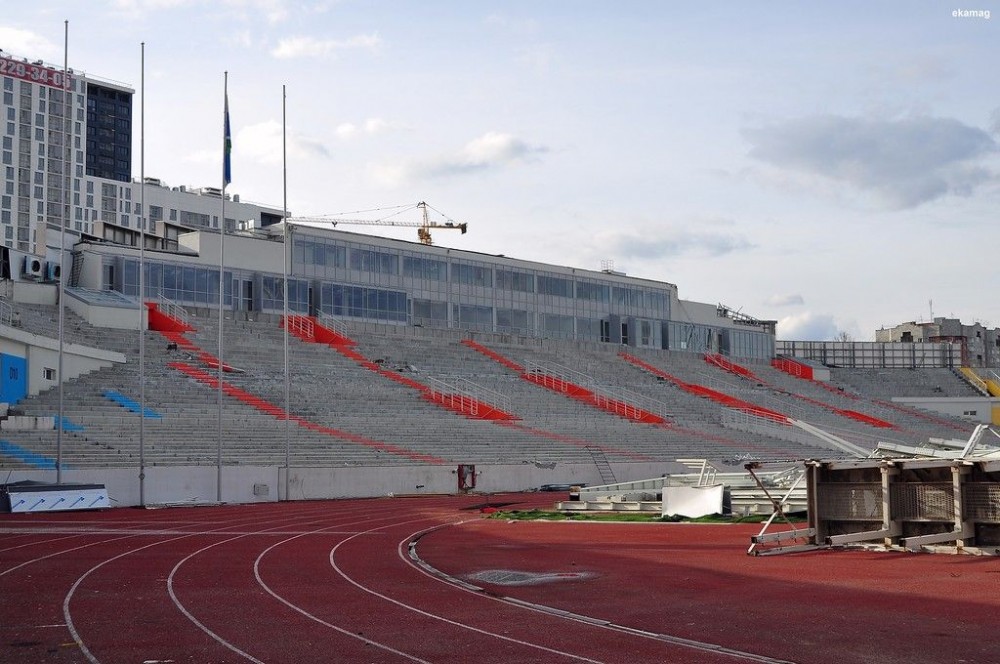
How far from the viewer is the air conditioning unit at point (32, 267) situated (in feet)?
169

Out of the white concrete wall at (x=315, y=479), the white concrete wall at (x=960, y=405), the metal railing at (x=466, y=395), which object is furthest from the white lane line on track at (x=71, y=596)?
the white concrete wall at (x=960, y=405)

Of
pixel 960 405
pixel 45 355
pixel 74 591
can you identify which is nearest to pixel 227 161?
pixel 45 355

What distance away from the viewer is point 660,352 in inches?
2997

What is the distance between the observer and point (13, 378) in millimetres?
39844

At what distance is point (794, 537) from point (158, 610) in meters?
11.4

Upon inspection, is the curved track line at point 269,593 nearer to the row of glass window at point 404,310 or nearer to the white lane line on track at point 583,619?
the white lane line on track at point 583,619

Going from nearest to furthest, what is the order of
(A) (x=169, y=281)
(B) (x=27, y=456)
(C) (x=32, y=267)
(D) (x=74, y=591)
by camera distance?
(D) (x=74, y=591), (B) (x=27, y=456), (C) (x=32, y=267), (A) (x=169, y=281)

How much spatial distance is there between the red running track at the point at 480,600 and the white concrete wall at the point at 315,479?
10.5m

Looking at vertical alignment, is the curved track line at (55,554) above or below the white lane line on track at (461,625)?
below

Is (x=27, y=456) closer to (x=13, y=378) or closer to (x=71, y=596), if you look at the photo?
(x=13, y=378)

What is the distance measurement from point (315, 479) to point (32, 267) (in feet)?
69.1

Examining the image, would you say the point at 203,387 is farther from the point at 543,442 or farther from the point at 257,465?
the point at 543,442

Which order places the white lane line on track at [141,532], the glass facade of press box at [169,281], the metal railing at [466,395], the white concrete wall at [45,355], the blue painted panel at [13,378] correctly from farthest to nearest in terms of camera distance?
1. the glass facade of press box at [169,281]
2. the metal railing at [466,395]
3. the white concrete wall at [45,355]
4. the blue painted panel at [13,378]
5. the white lane line on track at [141,532]

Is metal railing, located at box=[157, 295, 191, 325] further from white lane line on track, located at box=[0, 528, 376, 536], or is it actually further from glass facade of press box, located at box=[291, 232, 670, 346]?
white lane line on track, located at box=[0, 528, 376, 536]
